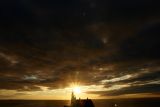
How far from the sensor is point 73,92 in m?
103

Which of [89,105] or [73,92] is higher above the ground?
[73,92]

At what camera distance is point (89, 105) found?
188 ft

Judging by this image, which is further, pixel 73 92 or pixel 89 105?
pixel 73 92

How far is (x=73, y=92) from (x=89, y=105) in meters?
46.6
